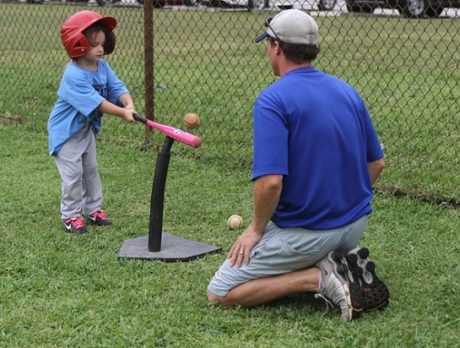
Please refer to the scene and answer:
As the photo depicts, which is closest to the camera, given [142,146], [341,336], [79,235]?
[341,336]

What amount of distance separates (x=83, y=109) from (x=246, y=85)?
Answer: 4164 mm

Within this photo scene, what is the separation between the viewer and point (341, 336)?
3127 mm

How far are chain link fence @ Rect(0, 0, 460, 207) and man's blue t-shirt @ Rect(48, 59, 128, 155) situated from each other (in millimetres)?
1578

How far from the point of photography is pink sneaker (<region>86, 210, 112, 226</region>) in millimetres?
4695

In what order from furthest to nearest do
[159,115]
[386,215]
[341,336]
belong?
[159,115] → [386,215] → [341,336]

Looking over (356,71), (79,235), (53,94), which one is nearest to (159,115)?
(53,94)

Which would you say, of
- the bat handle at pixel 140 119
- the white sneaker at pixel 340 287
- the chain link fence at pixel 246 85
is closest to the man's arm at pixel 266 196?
the white sneaker at pixel 340 287

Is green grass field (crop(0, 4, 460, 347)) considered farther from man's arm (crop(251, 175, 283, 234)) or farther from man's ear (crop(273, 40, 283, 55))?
man's ear (crop(273, 40, 283, 55))

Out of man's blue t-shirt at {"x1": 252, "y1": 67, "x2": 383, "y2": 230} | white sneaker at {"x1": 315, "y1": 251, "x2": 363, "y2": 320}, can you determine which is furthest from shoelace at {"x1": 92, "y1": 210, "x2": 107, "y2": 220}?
white sneaker at {"x1": 315, "y1": 251, "x2": 363, "y2": 320}

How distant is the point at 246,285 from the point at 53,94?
563 cm

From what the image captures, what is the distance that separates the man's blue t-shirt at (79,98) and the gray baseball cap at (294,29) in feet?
4.55

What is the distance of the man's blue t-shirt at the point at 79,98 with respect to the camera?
4293 millimetres

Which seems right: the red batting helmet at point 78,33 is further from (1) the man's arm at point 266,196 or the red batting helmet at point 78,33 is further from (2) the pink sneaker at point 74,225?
(1) the man's arm at point 266,196

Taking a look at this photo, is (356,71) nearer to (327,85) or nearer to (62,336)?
(327,85)
